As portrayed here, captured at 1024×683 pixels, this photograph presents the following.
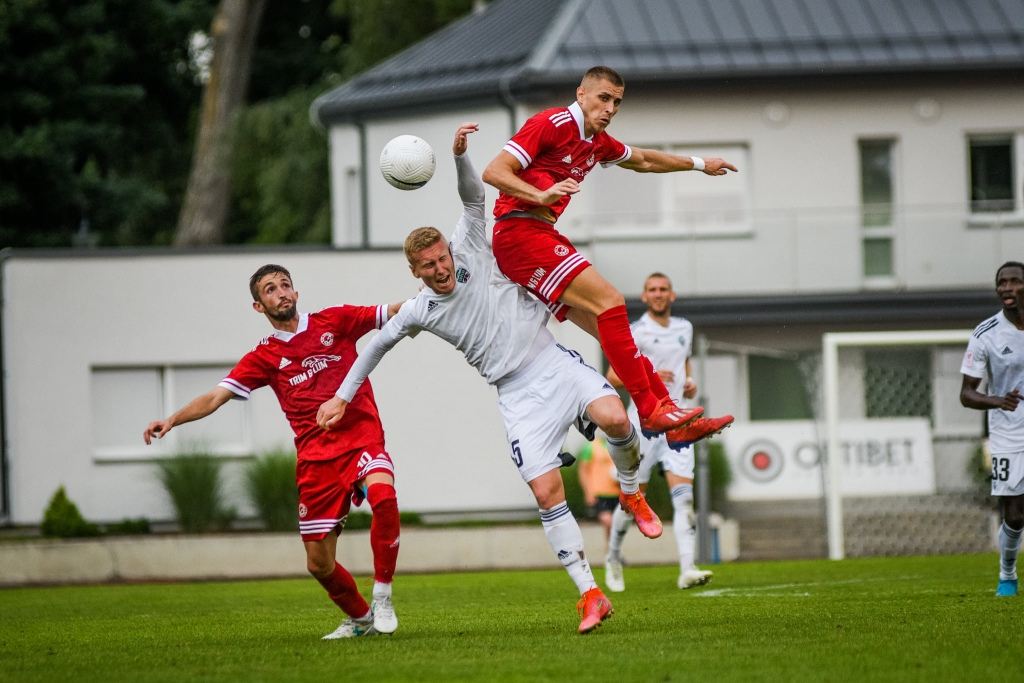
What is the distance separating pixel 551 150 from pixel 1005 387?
400cm

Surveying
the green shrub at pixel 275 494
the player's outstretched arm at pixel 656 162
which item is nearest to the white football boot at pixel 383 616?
the player's outstretched arm at pixel 656 162

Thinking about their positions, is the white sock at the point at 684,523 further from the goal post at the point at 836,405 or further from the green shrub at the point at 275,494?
the green shrub at the point at 275,494

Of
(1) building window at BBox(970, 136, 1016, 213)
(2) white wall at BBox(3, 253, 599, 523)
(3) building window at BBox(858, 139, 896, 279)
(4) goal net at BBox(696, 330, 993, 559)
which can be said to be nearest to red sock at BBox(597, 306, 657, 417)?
(4) goal net at BBox(696, 330, 993, 559)

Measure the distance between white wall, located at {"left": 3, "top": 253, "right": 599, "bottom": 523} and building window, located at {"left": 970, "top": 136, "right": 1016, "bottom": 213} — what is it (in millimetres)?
8018

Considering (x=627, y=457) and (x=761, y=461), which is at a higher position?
(x=627, y=457)

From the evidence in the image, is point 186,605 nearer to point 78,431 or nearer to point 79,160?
point 78,431

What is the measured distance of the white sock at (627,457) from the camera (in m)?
8.44

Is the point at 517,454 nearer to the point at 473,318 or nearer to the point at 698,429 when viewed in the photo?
the point at 473,318

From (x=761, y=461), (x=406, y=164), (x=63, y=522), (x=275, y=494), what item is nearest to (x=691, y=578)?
(x=406, y=164)

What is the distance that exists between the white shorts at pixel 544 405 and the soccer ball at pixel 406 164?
1.25 metres

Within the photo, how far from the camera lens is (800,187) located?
84.0ft

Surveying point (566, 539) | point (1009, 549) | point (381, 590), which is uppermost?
point (566, 539)

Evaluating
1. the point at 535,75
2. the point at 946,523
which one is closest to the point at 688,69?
the point at 535,75

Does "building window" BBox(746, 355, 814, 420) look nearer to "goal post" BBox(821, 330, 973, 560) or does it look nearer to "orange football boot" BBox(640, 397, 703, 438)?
"goal post" BBox(821, 330, 973, 560)
